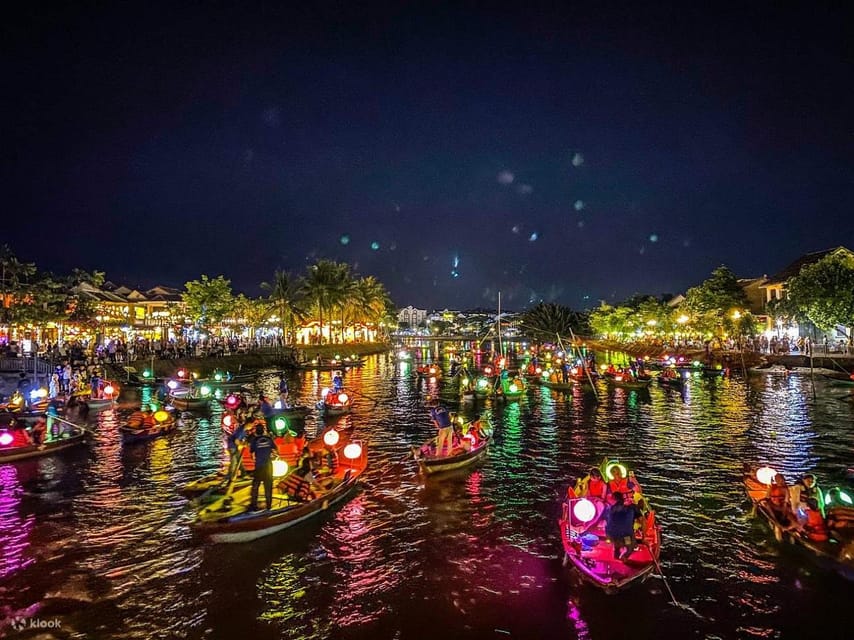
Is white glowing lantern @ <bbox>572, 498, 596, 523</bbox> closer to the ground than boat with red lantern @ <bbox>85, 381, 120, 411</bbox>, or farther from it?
closer to the ground

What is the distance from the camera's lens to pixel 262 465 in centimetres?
1312

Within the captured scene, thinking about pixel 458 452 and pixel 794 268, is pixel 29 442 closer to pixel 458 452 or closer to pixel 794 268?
pixel 458 452

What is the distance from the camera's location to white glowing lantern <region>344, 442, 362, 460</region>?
680 inches

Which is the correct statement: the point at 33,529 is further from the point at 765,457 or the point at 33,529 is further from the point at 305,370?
the point at 305,370

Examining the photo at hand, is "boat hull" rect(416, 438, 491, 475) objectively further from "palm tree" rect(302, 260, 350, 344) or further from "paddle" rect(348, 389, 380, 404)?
"palm tree" rect(302, 260, 350, 344)

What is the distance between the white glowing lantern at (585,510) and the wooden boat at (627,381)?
35.8 metres

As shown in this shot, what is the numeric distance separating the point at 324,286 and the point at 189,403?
2179 inches

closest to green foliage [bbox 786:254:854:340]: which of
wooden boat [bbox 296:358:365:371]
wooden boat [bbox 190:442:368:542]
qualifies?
wooden boat [bbox 296:358:365:371]

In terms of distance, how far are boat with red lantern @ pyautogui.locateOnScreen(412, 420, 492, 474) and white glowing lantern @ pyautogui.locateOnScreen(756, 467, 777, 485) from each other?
903 centimetres

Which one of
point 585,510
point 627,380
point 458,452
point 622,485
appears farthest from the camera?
point 627,380

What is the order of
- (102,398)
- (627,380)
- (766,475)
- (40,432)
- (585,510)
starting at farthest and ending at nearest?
(627,380) → (102,398) → (40,432) → (766,475) → (585,510)

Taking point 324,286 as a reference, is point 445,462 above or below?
below

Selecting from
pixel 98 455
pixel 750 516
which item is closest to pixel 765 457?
pixel 750 516

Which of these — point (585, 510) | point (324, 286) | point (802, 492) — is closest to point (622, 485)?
point (585, 510)
